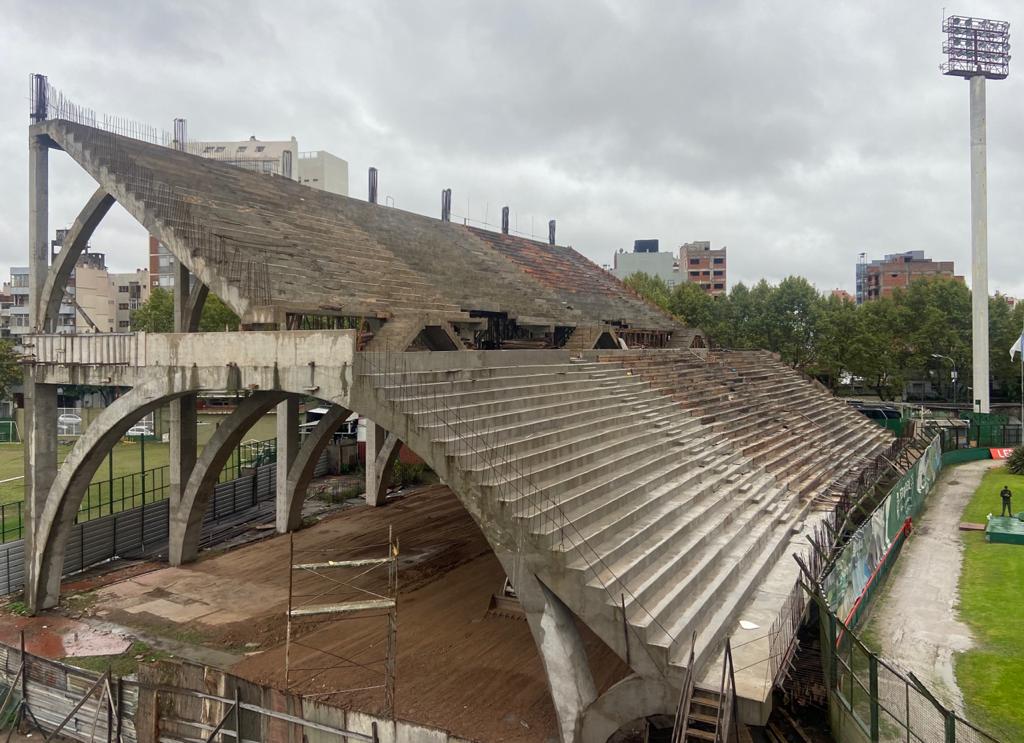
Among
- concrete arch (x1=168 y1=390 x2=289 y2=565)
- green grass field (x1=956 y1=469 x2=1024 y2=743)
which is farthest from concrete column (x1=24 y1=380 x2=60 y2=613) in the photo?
green grass field (x1=956 y1=469 x2=1024 y2=743)

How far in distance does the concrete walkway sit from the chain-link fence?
1.69m

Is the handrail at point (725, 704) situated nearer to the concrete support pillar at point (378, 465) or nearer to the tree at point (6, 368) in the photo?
the concrete support pillar at point (378, 465)

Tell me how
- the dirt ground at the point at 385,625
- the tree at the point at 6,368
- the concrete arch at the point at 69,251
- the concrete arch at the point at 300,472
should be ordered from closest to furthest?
the dirt ground at the point at 385,625, the concrete arch at the point at 69,251, the concrete arch at the point at 300,472, the tree at the point at 6,368

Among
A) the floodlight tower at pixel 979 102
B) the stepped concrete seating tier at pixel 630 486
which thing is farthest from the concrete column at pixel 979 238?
the stepped concrete seating tier at pixel 630 486

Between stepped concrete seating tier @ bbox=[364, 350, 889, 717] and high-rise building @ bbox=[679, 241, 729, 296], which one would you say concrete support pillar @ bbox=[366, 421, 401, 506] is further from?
high-rise building @ bbox=[679, 241, 729, 296]

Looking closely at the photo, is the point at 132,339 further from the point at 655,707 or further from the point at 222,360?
the point at 655,707

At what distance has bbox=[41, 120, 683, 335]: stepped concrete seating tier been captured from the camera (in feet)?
54.7

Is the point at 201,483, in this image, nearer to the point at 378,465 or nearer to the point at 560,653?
the point at 378,465

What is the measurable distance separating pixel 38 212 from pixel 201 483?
8.28 m

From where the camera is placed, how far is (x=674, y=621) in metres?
10.5

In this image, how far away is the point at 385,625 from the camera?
14992mm

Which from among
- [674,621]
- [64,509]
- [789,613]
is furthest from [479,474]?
[64,509]

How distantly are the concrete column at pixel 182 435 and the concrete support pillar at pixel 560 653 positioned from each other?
12.7 m

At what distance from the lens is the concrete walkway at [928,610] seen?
13484 mm
